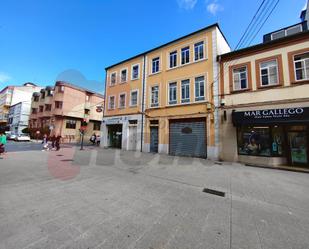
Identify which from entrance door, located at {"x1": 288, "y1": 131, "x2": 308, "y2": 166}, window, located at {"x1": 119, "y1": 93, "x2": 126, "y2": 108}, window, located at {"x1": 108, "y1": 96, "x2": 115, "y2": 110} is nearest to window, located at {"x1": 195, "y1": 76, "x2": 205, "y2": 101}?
entrance door, located at {"x1": 288, "y1": 131, "x2": 308, "y2": 166}

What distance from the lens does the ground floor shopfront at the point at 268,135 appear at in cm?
970

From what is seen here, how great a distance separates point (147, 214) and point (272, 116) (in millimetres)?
10388

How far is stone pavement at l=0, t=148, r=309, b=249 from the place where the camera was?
2.64 m

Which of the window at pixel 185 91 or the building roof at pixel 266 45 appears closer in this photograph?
the building roof at pixel 266 45

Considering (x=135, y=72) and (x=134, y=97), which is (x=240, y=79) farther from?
(x=135, y=72)

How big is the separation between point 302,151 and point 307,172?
1.90 m

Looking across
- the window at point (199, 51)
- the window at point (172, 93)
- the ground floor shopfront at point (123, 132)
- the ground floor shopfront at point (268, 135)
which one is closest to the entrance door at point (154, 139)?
the ground floor shopfront at point (123, 132)

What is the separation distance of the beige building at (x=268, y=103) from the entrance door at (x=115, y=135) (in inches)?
482

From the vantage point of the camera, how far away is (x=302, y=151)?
9.97 m

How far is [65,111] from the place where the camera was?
3111 cm

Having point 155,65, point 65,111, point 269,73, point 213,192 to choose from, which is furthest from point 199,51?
point 65,111

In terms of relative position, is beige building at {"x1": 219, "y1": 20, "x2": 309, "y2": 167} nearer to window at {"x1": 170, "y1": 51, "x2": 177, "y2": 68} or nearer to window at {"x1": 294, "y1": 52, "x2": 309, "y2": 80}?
window at {"x1": 294, "y1": 52, "x2": 309, "y2": 80}

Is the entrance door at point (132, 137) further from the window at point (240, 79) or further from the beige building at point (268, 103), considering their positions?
the window at point (240, 79)

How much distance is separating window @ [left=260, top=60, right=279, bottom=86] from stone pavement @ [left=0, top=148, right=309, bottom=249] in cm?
749
